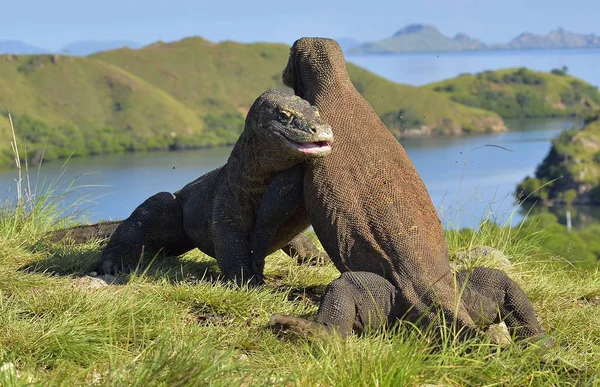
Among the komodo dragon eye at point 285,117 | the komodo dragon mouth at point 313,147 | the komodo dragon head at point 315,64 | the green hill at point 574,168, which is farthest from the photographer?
the green hill at point 574,168

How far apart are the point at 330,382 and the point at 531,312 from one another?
63.7 inches

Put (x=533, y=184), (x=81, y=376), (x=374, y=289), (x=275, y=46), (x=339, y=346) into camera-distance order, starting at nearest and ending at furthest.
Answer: (x=81, y=376) → (x=339, y=346) → (x=374, y=289) → (x=533, y=184) → (x=275, y=46)

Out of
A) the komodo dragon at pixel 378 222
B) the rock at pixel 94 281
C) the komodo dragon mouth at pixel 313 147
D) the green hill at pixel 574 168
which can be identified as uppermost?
the komodo dragon mouth at pixel 313 147

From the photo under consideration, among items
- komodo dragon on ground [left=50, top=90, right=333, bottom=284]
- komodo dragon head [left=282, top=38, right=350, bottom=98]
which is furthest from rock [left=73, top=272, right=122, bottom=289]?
komodo dragon head [left=282, top=38, right=350, bottom=98]

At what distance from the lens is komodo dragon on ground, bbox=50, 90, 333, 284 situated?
476 centimetres

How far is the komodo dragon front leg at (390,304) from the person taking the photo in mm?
4188

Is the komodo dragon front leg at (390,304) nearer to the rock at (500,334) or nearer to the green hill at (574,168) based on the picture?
the rock at (500,334)

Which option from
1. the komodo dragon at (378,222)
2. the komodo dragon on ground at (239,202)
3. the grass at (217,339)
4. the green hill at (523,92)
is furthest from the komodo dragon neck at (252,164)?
the green hill at (523,92)

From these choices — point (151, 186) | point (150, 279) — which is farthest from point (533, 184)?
point (150, 279)

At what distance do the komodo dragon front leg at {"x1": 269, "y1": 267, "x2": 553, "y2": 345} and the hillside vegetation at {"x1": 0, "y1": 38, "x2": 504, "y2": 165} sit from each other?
52.3 metres

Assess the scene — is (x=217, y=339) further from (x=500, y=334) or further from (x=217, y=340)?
(x=500, y=334)

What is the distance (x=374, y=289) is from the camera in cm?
431

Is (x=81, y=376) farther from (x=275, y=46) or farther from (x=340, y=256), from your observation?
(x=275, y=46)

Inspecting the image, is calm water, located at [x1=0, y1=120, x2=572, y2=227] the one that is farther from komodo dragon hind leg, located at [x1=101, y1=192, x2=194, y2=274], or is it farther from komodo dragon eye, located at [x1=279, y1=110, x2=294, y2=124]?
komodo dragon eye, located at [x1=279, y1=110, x2=294, y2=124]
